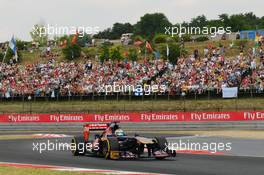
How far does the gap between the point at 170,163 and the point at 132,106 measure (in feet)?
84.2

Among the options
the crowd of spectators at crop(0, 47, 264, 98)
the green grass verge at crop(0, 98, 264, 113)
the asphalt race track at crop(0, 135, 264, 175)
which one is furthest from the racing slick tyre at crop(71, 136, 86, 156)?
the crowd of spectators at crop(0, 47, 264, 98)

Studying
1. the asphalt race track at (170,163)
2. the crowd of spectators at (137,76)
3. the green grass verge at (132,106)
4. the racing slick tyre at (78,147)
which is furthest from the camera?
the crowd of spectators at (137,76)

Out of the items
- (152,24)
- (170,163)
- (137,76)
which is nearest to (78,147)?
(170,163)

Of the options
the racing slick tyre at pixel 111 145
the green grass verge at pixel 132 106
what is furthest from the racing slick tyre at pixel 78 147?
the green grass verge at pixel 132 106

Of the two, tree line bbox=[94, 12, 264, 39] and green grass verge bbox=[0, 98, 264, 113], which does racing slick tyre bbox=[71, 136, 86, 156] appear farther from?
tree line bbox=[94, 12, 264, 39]

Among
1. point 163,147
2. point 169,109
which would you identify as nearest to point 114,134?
point 163,147

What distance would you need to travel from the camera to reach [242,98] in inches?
1492

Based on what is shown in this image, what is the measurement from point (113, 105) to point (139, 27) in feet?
260

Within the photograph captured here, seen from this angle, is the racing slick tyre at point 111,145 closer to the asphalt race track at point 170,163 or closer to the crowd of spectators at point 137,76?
the asphalt race track at point 170,163

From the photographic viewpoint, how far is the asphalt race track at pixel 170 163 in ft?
43.3

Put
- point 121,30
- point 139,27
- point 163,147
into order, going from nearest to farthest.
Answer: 1. point 163,147
2. point 139,27
3. point 121,30

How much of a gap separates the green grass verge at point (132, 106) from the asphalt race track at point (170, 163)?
1941 cm

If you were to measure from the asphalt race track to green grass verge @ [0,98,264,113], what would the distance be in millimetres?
19405

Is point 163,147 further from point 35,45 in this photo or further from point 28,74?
point 35,45
